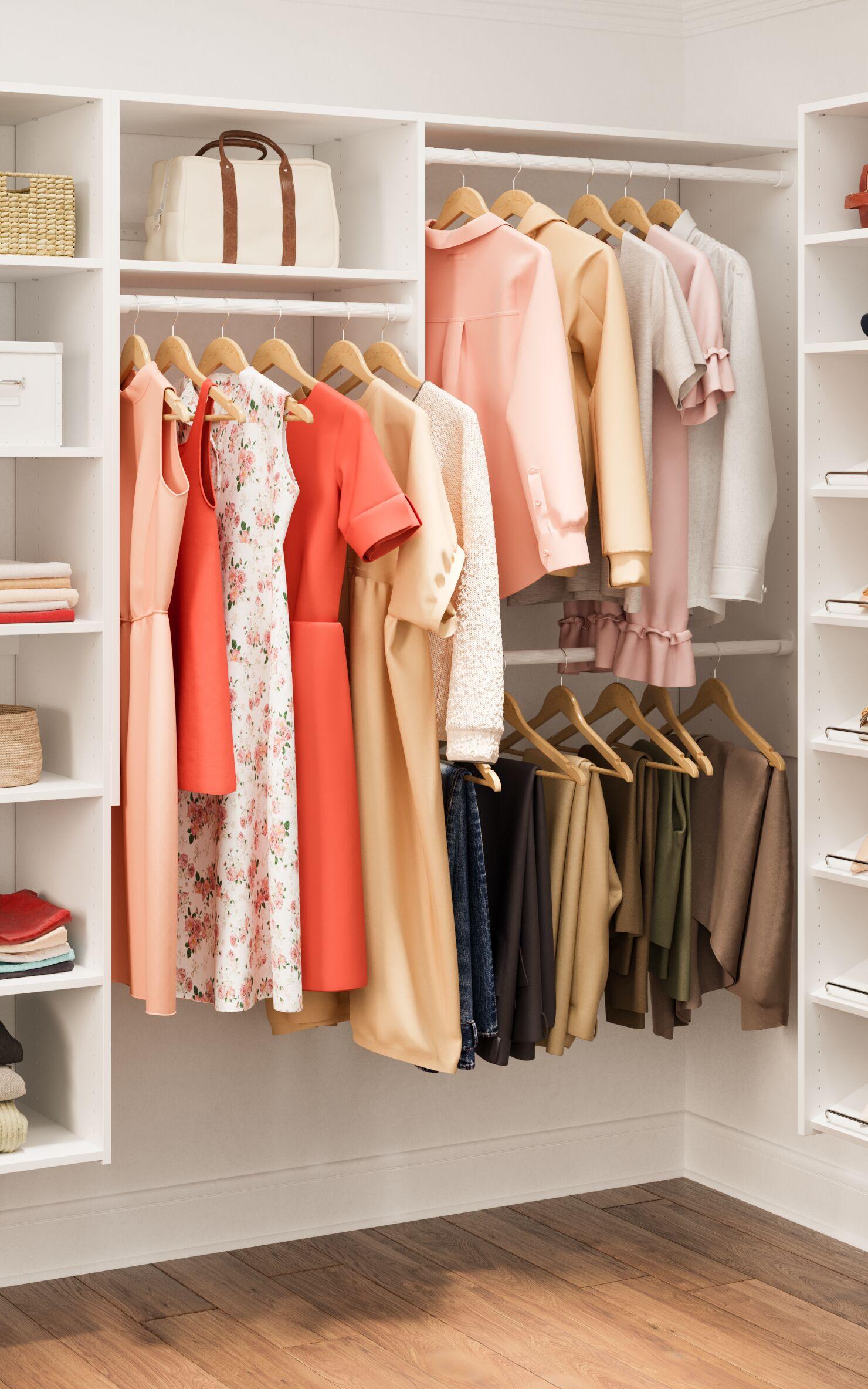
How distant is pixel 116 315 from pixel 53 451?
0.87 feet

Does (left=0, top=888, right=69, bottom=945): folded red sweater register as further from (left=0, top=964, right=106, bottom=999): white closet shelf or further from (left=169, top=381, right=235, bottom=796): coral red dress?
(left=169, top=381, right=235, bottom=796): coral red dress

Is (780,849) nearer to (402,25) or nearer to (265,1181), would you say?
(265,1181)

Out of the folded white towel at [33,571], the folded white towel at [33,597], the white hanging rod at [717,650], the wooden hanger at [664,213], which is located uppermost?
the wooden hanger at [664,213]

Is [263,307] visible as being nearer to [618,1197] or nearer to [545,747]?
[545,747]

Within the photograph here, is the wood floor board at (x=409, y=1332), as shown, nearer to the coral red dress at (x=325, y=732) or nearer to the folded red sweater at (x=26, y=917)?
the coral red dress at (x=325, y=732)

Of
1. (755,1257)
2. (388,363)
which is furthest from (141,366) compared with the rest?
(755,1257)

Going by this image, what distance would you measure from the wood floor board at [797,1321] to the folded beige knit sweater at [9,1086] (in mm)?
1356

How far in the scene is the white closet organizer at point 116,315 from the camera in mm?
2943

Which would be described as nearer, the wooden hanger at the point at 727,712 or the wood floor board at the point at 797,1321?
the wood floor board at the point at 797,1321

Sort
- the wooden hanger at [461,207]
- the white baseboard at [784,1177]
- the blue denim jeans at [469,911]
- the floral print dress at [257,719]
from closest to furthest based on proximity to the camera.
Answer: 1. the floral print dress at [257,719]
2. the blue denim jeans at [469,911]
3. the wooden hanger at [461,207]
4. the white baseboard at [784,1177]

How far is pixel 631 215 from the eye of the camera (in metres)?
3.45

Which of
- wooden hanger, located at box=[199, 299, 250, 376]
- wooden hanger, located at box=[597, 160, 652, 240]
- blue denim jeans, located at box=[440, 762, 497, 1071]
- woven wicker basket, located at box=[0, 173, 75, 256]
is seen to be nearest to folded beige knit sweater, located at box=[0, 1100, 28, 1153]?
blue denim jeans, located at box=[440, 762, 497, 1071]

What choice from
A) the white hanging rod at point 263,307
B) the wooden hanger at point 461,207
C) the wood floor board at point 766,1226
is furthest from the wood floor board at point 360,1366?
the wooden hanger at point 461,207

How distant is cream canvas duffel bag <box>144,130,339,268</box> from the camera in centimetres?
305
